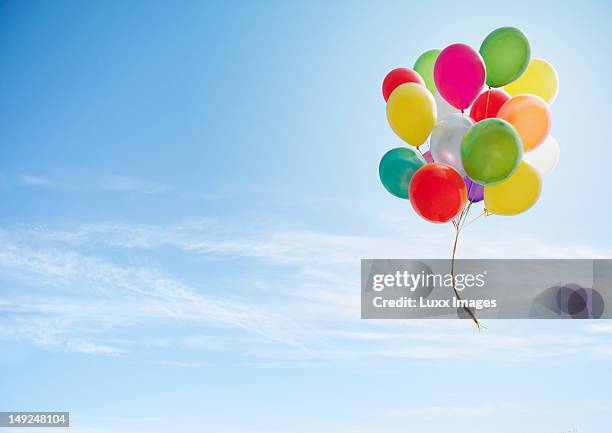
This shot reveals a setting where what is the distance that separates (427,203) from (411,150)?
1.99 ft

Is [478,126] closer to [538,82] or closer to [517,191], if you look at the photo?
[517,191]

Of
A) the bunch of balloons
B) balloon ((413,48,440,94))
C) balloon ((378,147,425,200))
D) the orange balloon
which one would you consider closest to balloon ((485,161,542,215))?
the bunch of balloons

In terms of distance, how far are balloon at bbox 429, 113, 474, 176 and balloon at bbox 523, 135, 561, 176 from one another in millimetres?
567

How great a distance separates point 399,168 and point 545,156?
977 millimetres

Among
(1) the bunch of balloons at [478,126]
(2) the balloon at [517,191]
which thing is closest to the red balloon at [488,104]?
(1) the bunch of balloons at [478,126]

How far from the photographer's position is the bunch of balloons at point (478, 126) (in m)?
4.13

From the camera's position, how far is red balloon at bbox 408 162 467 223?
425 centimetres

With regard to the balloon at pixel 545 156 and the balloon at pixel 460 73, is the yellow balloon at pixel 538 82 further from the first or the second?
the balloon at pixel 460 73

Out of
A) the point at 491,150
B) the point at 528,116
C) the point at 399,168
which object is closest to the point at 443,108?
the point at 399,168

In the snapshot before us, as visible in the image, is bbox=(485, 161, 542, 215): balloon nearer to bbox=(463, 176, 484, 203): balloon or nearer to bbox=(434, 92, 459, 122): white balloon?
bbox=(463, 176, 484, 203): balloon

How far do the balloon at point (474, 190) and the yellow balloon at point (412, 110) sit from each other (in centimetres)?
40

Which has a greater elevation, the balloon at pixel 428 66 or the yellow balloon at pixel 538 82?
the balloon at pixel 428 66

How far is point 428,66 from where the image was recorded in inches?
191

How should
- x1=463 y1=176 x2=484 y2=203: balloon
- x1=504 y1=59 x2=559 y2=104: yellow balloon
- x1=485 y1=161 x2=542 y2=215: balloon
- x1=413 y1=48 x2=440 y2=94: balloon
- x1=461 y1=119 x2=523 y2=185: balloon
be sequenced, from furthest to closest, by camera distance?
x1=413 y1=48 x2=440 y2=94: balloon, x1=504 y1=59 x2=559 y2=104: yellow balloon, x1=463 y1=176 x2=484 y2=203: balloon, x1=485 y1=161 x2=542 y2=215: balloon, x1=461 y1=119 x2=523 y2=185: balloon
